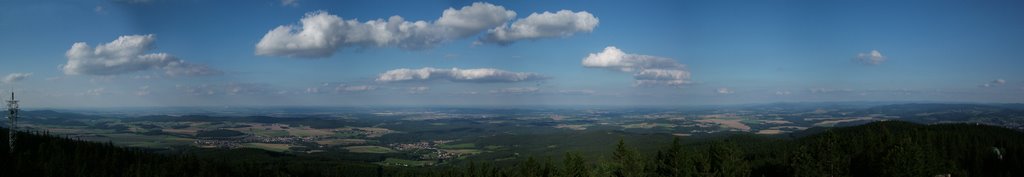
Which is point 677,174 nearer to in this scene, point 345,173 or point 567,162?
point 567,162

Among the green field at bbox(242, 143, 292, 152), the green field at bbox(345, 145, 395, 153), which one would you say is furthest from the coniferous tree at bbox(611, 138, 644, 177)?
the green field at bbox(242, 143, 292, 152)

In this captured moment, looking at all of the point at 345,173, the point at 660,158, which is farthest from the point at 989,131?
the point at 345,173

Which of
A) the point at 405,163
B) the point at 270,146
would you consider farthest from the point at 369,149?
the point at 405,163

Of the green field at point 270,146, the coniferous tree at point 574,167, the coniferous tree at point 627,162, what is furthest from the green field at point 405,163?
the coniferous tree at point 627,162

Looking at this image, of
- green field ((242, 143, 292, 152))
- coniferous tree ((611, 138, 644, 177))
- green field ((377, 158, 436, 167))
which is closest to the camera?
coniferous tree ((611, 138, 644, 177))

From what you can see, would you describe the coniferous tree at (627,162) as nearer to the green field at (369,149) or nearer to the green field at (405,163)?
the green field at (405,163)

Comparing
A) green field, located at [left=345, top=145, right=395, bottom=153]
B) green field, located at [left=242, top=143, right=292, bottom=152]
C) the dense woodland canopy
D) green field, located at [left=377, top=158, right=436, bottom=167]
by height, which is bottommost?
green field, located at [left=377, top=158, right=436, bottom=167]

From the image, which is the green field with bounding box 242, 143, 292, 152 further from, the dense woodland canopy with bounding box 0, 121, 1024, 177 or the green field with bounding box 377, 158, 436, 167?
the dense woodland canopy with bounding box 0, 121, 1024, 177

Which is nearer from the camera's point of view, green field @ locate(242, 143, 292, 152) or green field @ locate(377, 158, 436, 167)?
green field @ locate(377, 158, 436, 167)

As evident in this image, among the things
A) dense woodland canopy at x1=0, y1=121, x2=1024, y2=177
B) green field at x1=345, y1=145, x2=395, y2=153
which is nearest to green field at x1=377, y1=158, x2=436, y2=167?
green field at x1=345, y1=145, x2=395, y2=153

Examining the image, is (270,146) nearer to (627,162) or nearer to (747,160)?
(747,160)

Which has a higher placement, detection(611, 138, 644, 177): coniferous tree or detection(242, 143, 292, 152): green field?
detection(611, 138, 644, 177): coniferous tree

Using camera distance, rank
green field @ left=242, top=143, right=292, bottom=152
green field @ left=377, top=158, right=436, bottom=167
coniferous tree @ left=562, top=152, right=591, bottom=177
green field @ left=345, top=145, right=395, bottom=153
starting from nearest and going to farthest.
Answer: coniferous tree @ left=562, top=152, right=591, bottom=177 → green field @ left=377, top=158, right=436, bottom=167 → green field @ left=242, top=143, right=292, bottom=152 → green field @ left=345, top=145, right=395, bottom=153
